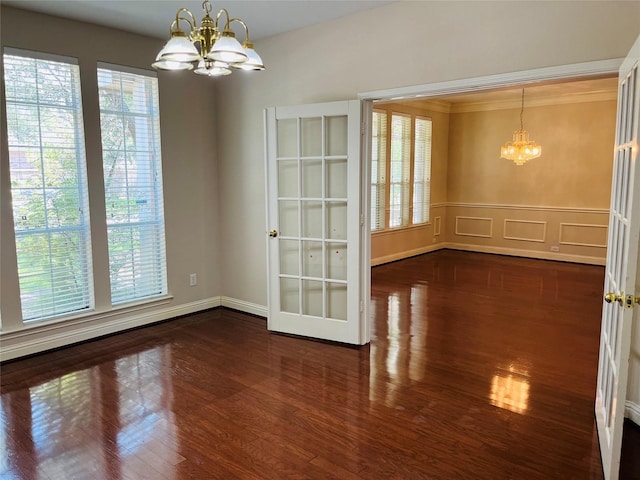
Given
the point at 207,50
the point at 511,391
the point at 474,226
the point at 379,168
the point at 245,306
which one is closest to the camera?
the point at 207,50

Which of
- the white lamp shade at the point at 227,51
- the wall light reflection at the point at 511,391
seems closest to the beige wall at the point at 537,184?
the wall light reflection at the point at 511,391

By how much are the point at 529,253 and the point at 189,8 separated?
6899 mm

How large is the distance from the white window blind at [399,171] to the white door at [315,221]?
366 cm

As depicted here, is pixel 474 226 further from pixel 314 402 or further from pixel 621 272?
pixel 621 272

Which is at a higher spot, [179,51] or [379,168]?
[179,51]

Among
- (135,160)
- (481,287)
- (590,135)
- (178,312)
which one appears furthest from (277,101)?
(590,135)

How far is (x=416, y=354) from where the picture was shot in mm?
3867

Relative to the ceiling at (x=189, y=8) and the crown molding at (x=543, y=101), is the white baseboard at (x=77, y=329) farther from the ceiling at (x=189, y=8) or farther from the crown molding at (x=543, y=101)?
the crown molding at (x=543, y=101)

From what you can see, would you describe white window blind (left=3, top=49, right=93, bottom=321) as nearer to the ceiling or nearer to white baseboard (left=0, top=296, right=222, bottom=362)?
white baseboard (left=0, top=296, right=222, bottom=362)

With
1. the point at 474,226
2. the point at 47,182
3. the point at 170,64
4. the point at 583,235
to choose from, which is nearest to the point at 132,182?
the point at 47,182

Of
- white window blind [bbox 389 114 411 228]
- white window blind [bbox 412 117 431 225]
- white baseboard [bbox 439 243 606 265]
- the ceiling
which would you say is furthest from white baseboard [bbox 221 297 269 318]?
white baseboard [bbox 439 243 606 265]

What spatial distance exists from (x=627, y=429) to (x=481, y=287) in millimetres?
3428

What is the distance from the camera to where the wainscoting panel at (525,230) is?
8.15 m

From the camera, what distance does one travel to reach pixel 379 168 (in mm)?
7340
